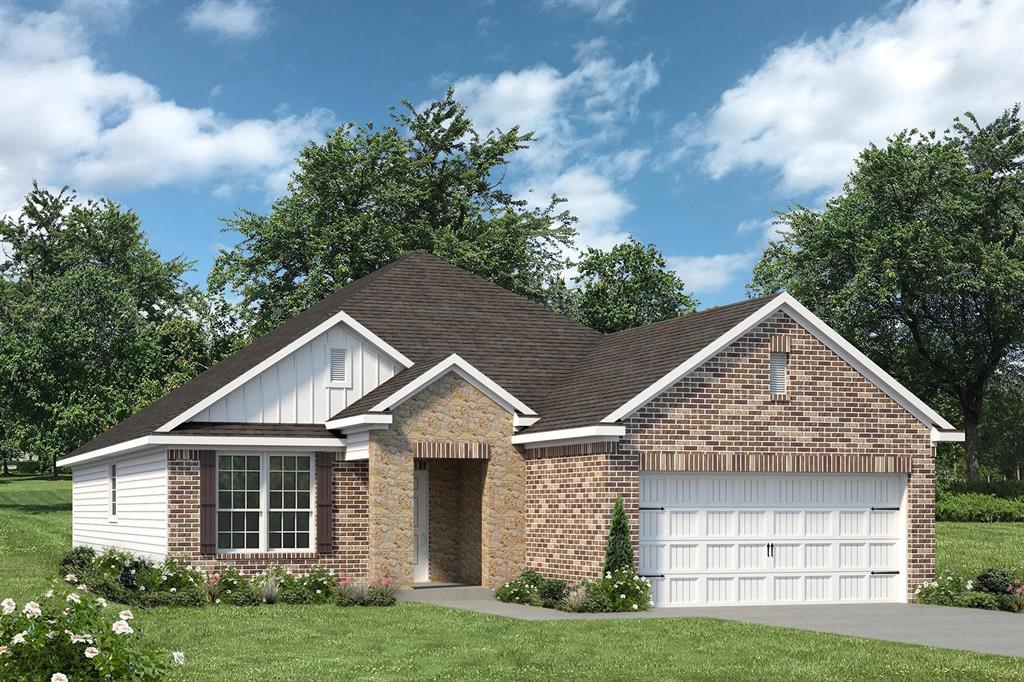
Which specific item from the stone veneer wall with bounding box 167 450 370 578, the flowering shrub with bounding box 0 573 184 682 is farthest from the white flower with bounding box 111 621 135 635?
the stone veneer wall with bounding box 167 450 370 578

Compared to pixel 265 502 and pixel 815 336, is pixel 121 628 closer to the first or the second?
pixel 265 502

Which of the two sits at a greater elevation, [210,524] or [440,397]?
[440,397]

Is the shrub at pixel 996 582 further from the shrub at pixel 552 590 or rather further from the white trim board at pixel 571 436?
the shrub at pixel 552 590

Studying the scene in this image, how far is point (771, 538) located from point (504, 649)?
29.9 feet

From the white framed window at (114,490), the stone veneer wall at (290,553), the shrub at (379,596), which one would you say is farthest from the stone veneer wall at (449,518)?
the white framed window at (114,490)

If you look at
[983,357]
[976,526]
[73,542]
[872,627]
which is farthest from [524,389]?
[983,357]

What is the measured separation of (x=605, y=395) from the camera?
2509cm

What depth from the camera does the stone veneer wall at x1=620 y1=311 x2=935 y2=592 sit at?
78.5 ft

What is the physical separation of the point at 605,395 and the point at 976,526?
26.1 metres

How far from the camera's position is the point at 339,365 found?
90.9 ft

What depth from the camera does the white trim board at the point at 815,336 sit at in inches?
930

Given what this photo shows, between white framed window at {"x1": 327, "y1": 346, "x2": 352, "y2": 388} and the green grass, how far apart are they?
6.01 meters

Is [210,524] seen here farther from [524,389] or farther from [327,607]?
[524,389]

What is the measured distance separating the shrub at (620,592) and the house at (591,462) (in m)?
0.58
